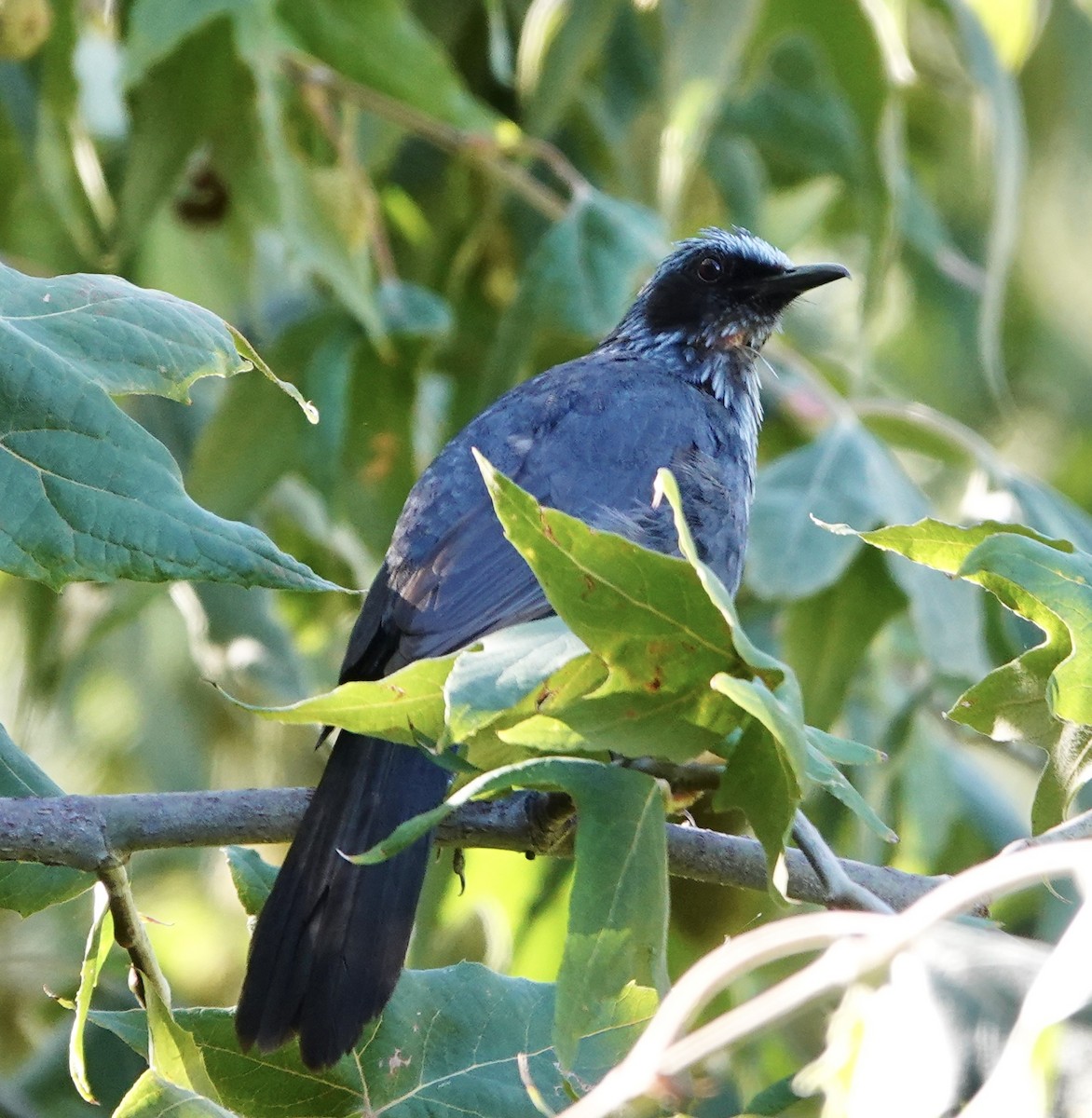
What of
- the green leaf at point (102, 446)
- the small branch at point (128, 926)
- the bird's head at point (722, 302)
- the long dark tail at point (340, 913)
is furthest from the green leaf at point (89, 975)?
the bird's head at point (722, 302)

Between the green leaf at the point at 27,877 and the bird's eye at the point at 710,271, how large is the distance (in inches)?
117

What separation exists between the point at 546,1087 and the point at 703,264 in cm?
312

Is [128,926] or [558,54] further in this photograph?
[558,54]

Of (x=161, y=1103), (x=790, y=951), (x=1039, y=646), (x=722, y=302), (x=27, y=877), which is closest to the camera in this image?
(x=790, y=951)

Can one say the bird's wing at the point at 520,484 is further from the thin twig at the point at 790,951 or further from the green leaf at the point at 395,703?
the thin twig at the point at 790,951

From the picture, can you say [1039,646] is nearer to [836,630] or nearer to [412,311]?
[836,630]

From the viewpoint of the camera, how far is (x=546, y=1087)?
2262mm

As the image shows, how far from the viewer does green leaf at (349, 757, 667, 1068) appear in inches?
68.5

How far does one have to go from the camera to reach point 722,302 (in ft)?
16.0

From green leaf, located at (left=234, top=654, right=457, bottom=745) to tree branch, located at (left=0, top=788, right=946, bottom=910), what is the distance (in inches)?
21.2

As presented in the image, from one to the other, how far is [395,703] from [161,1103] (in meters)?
0.55

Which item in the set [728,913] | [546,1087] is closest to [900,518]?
[728,913]

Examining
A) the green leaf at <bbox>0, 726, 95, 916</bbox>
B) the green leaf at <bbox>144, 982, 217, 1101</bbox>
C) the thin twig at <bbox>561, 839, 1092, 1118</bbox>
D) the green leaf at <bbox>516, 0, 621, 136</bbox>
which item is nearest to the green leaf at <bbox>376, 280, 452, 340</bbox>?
the green leaf at <bbox>516, 0, 621, 136</bbox>

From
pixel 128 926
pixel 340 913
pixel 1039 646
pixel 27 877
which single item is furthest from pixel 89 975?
pixel 1039 646
